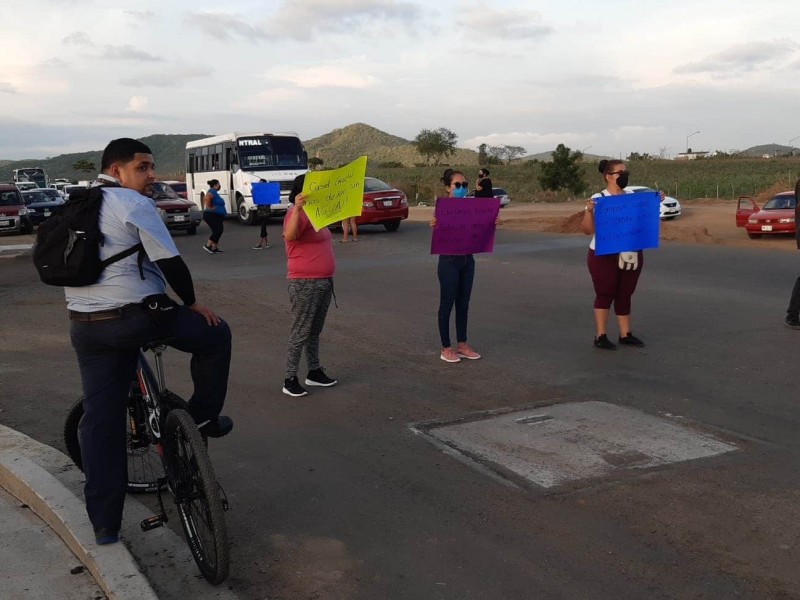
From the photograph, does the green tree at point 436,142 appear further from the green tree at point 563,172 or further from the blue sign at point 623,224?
the blue sign at point 623,224

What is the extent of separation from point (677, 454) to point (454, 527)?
5.82 feet

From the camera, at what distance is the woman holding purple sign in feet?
25.9

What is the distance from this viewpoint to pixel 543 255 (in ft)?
58.1

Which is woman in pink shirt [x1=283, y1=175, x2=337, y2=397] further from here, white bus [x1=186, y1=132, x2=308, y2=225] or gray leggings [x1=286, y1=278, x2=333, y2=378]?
white bus [x1=186, y1=132, x2=308, y2=225]

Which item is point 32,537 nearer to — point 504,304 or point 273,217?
point 504,304

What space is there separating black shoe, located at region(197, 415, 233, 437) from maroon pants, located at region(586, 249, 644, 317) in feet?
16.2

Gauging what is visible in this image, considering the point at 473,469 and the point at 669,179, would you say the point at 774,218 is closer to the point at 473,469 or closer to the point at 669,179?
the point at 473,469

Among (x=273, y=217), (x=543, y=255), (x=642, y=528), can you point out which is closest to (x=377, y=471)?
(x=642, y=528)

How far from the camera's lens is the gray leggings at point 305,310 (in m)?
6.74

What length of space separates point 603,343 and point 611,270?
0.75 meters

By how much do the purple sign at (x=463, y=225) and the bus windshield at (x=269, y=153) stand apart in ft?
69.6

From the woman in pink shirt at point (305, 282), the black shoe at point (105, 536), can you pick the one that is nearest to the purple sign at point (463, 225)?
the woman in pink shirt at point (305, 282)

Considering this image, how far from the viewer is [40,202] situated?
32875mm

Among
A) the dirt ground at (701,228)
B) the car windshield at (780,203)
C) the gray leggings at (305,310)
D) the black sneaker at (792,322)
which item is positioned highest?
the car windshield at (780,203)
